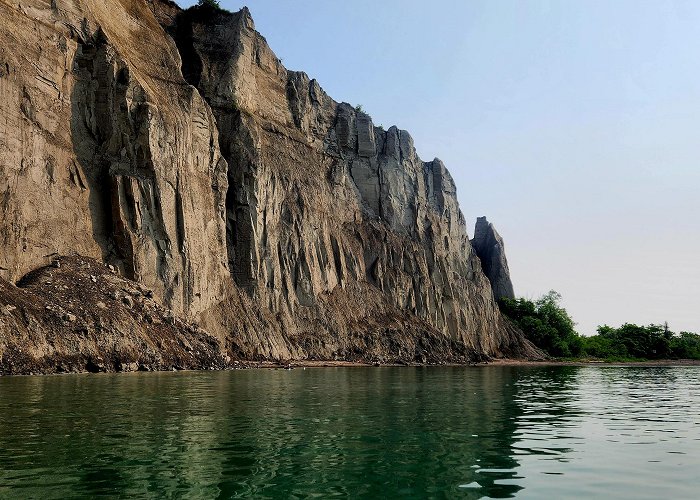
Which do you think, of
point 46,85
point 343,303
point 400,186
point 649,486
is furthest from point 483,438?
point 400,186

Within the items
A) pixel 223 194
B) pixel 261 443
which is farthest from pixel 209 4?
pixel 261 443

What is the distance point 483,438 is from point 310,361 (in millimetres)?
52909

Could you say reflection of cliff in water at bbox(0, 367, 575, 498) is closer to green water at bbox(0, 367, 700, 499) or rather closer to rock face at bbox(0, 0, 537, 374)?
green water at bbox(0, 367, 700, 499)

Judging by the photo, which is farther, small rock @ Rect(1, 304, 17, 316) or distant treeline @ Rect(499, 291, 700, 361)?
distant treeline @ Rect(499, 291, 700, 361)

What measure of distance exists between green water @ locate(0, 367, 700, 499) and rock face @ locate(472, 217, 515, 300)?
340 feet

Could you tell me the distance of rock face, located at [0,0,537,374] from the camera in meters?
48.3

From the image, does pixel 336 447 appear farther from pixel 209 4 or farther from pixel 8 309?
pixel 209 4

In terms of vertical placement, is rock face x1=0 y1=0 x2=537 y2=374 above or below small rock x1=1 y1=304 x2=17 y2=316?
above

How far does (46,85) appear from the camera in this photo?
164 feet

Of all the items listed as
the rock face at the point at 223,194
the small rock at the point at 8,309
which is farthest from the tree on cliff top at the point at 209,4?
the small rock at the point at 8,309

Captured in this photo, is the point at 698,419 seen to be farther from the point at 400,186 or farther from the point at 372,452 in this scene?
the point at 400,186

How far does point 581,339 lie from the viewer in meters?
122

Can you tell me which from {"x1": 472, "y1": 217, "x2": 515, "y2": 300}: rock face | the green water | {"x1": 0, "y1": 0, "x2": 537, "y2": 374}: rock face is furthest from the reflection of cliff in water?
{"x1": 472, "y1": 217, "x2": 515, "y2": 300}: rock face

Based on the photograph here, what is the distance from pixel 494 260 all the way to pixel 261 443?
11827 cm
